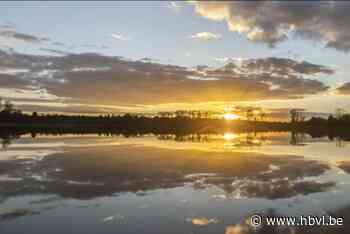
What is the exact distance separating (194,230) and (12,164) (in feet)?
49.6

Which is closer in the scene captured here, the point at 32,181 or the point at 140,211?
the point at 140,211

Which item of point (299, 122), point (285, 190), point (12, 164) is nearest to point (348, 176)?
point (285, 190)

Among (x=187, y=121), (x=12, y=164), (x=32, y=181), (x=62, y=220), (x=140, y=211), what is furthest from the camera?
(x=187, y=121)

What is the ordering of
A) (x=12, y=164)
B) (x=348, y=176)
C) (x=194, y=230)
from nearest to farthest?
1. (x=194, y=230)
2. (x=348, y=176)
3. (x=12, y=164)

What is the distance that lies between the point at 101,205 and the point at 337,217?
22.7ft

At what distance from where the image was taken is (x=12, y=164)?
20.9m

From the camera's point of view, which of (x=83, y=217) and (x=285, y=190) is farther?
(x=285, y=190)

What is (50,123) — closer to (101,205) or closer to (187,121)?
(187,121)

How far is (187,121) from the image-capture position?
180 metres

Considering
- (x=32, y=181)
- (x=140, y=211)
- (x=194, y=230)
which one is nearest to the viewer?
(x=194, y=230)

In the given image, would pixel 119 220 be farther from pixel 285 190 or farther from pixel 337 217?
pixel 285 190

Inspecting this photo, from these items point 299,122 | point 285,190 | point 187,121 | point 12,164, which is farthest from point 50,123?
point 285,190

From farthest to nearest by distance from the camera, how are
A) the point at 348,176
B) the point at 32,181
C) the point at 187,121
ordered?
the point at 187,121
the point at 348,176
the point at 32,181

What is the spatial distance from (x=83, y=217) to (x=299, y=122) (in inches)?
7381
